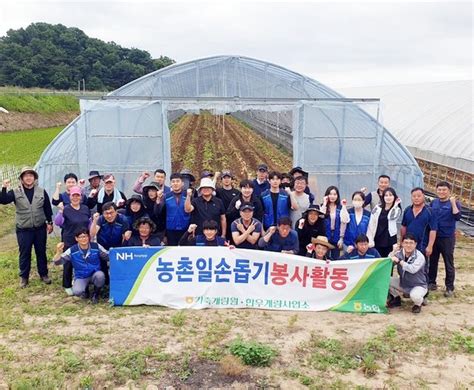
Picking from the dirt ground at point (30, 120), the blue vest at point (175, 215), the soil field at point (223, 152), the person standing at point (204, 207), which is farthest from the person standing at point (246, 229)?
the dirt ground at point (30, 120)

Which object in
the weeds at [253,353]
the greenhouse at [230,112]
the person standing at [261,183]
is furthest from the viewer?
the greenhouse at [230,112]

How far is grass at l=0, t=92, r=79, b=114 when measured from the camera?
1266 inches

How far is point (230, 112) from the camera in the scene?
34.1 feet

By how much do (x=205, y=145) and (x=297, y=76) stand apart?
1379 cm

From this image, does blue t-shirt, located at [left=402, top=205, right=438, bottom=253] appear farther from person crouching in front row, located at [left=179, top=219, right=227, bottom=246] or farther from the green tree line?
the green tree line

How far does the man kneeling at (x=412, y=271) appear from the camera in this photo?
5.98 m

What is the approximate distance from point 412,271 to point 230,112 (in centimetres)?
570

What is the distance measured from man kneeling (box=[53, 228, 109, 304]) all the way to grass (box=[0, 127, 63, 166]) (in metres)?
12.6

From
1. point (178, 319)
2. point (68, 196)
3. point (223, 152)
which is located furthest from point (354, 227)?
point (223, 152)

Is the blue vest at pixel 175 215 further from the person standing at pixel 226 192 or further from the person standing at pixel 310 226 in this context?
the person standing at pixel 310 226

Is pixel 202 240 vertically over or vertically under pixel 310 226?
under

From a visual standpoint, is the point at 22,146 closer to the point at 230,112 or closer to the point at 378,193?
the point at 230,112

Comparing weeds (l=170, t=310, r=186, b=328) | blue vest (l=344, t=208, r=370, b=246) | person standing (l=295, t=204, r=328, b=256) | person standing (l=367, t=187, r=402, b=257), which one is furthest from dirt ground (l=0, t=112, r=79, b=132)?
person standing (l=367, t=187, r=402, b=257)

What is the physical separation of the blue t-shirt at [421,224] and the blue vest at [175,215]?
2.97 m
